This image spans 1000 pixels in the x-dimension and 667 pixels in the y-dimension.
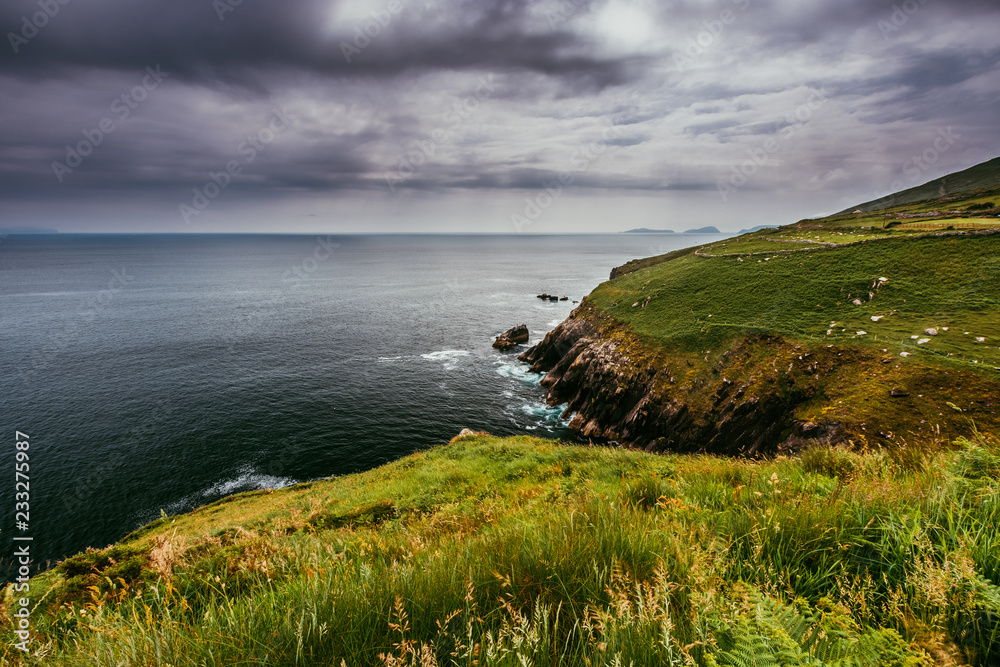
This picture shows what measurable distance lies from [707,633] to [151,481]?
140ft

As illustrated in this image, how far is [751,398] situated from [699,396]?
410cm

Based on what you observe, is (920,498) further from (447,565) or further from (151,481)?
(151,481)

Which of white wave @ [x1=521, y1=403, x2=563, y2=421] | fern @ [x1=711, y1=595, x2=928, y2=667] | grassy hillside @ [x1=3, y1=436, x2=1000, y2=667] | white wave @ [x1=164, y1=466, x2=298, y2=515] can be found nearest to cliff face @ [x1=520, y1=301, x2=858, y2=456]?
white wave @ [x1=521, y1=403, x2=563, y2=421]

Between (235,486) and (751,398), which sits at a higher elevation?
(751,398)

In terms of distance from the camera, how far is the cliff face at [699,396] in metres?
24.8

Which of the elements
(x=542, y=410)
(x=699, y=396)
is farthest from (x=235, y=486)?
(x=699, y=396)

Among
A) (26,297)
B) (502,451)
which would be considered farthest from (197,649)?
(26,297)

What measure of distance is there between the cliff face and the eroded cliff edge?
7cm

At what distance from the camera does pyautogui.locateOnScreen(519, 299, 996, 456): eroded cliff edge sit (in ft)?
65.8

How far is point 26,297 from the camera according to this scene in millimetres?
106750

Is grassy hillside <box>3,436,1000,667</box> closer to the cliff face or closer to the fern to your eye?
the fern

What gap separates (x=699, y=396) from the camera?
98.4ft

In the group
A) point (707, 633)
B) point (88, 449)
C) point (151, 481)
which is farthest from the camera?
point (88, 449)

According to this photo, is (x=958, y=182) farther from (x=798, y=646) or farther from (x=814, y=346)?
(x=798, y=646)
